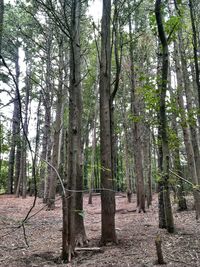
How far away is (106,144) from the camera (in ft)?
18.9

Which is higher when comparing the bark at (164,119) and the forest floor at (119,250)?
the bark at (164,119)

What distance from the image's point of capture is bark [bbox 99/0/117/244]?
5.35 metres

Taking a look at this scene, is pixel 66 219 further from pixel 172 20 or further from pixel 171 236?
pixel 172 20

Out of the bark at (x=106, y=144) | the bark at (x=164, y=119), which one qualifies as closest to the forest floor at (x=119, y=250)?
the bark at (x=106, y=144)

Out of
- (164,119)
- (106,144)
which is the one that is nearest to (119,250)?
(106,144)

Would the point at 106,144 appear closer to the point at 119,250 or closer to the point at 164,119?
the point at 164,119

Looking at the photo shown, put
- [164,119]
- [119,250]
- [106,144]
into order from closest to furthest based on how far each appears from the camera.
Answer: [119,250] < [164,119] < [106,144]

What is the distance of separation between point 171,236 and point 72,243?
87.1 inches

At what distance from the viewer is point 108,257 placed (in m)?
4.53

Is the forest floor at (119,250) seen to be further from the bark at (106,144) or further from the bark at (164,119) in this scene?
the bark at (164,119)

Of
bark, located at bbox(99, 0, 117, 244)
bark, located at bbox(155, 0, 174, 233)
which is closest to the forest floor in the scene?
bark, located at bbox(99, 0, 117, 244)

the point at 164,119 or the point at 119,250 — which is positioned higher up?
the point at 164,119

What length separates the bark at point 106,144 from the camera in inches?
211

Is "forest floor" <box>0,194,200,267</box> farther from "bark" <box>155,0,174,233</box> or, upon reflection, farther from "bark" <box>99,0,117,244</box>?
"bark" <box>155,0,174,233</box>
